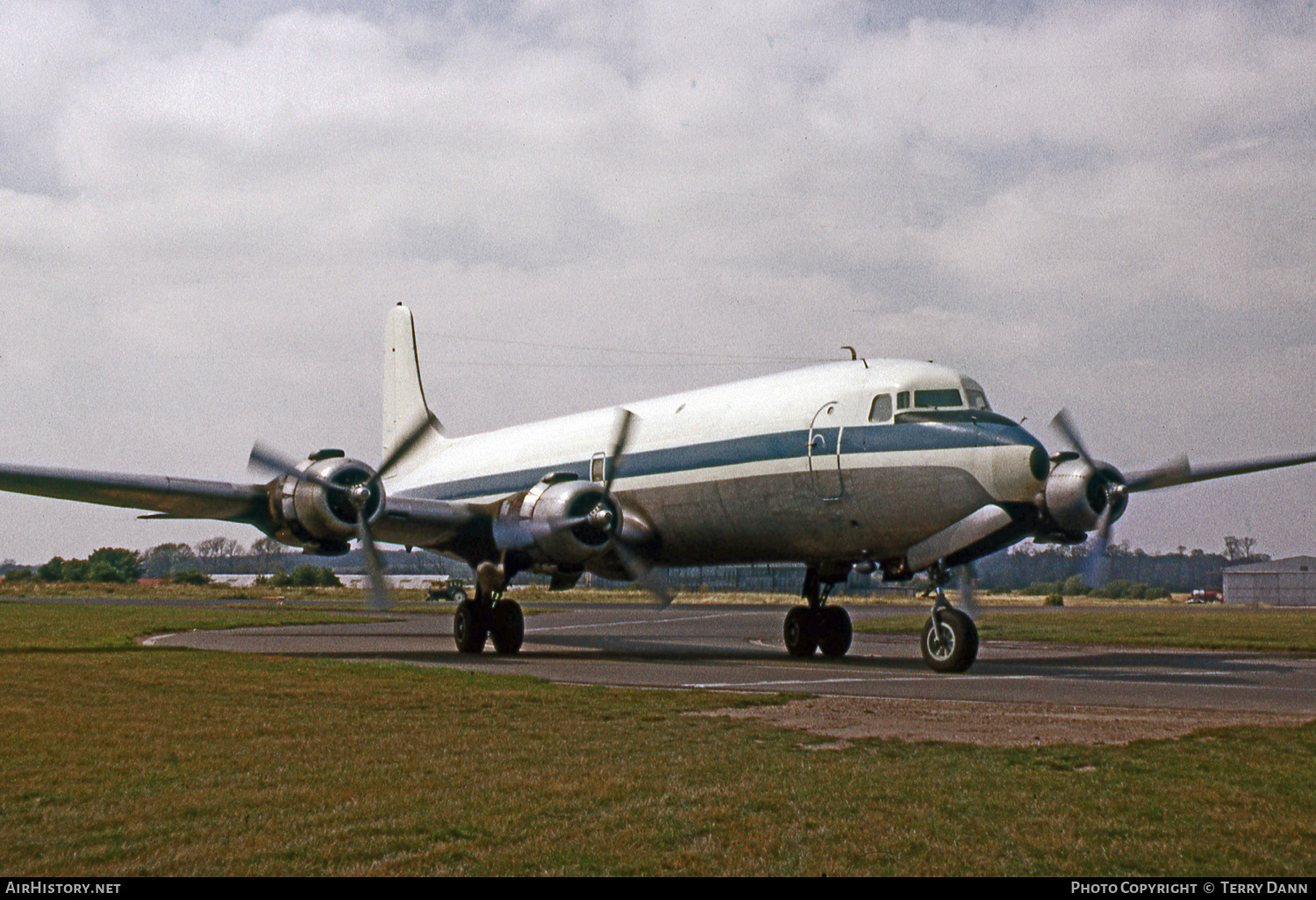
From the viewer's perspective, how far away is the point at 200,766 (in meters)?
8.16

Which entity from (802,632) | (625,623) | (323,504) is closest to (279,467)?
(323,504)

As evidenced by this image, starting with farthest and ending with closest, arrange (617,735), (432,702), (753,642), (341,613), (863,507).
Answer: (341,613) → (753,642) → (863,507) → (432,702) → (617,735)

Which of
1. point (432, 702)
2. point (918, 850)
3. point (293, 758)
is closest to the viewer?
point (918, 850)

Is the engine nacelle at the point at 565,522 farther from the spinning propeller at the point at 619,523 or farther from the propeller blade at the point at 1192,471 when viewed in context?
the propeller blade at the point at 1192,471

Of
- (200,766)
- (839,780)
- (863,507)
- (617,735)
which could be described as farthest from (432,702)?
(863,507)

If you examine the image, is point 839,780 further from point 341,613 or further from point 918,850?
point 341,613

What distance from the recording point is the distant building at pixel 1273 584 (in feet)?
283

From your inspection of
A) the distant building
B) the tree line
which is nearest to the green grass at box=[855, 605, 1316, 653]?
the tree line

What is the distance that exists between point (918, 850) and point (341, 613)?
44.1 meters

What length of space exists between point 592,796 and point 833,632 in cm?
1524

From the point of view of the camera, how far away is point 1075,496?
1644cm

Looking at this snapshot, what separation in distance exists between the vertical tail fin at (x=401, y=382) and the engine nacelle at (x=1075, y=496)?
67.4ft

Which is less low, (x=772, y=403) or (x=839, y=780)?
(x=772, y=403)

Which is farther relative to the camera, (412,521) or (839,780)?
(412,521)
